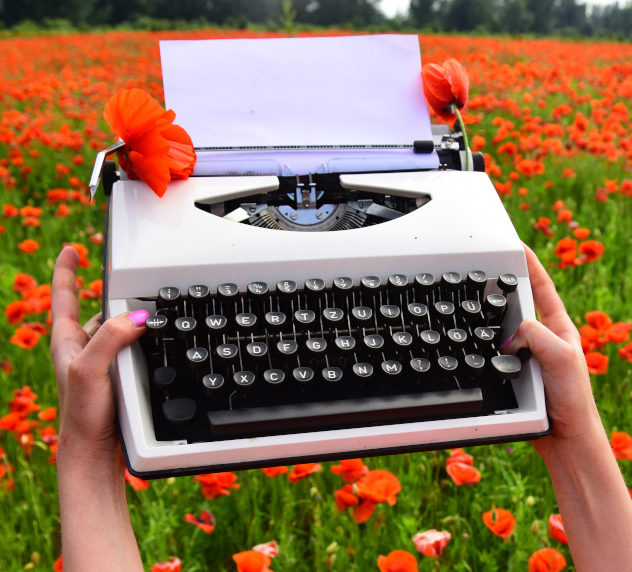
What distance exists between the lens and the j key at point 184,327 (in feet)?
4.77

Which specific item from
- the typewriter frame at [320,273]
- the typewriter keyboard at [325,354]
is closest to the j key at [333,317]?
the typewriter keyboard at [325,354]

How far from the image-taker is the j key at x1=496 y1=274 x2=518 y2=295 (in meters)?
1.63

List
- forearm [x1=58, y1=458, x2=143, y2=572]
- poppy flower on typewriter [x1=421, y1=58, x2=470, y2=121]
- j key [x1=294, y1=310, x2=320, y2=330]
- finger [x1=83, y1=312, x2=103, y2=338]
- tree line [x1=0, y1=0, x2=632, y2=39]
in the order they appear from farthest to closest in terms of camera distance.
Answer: tree line [x1=0, y1=0, x2=632, y2=39] < poppy flower on typewriter [x1=421, y1=58, x2=470, y2=121] < finger [x1=83, y1=312, x2=103, y2=338] < j key [x1=294, y1=310, x2=320, y2=330] < forearm [x1=58, y1=458, x2=143, y2=572]

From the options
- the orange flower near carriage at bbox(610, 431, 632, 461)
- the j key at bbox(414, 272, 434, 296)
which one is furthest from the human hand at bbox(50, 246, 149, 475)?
the orange flower near carriage at bbox(610, 431, 632, 461)

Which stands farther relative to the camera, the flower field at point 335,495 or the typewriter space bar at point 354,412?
the flower field at point 335,495

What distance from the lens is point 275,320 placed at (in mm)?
1499

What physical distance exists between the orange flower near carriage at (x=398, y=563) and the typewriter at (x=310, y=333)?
259mm

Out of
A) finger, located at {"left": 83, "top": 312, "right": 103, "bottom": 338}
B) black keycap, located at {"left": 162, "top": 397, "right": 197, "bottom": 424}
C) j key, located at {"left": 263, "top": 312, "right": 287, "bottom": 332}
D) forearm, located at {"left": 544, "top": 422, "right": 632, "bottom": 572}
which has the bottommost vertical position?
forearm, located at {"left": 544, "top": 422, "right": 632, "bottom": 572}

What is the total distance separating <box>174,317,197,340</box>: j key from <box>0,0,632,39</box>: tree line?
31.7 metres

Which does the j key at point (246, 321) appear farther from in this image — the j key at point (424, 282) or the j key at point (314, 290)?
the j key at point (424, 282)

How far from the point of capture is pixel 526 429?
148 cm

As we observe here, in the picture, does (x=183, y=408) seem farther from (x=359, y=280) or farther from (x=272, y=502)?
(x=272, y=502)

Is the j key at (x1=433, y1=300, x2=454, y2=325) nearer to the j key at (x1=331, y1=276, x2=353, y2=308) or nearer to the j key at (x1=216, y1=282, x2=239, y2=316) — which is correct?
the j key at (x1=331, y1=276, x2=353, y2=308)

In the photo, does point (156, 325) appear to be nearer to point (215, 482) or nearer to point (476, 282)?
point (215, 482)
